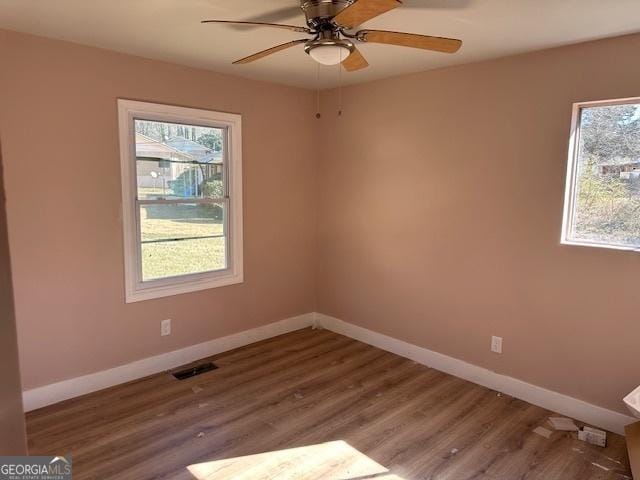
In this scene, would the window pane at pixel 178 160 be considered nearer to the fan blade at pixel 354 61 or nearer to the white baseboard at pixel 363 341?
the white baseboard at pixel 363 341

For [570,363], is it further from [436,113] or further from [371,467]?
[436,113]

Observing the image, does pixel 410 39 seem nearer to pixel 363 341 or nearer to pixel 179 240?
pixel 179 240

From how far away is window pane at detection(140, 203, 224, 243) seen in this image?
3225 millimetres

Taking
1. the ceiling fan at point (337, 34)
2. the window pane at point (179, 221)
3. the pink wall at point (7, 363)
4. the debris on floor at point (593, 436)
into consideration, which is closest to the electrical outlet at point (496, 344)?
the debris on floor at point (593, 436)

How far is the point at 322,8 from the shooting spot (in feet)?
6.00

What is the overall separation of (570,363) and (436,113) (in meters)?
2.01

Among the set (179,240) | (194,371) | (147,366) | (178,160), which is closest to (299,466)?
(194,371)

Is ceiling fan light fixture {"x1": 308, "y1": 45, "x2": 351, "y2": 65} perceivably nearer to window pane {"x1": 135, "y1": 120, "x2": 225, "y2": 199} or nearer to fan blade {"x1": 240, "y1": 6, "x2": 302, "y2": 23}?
fan blade {"x1": 240, "y1": 6, "x2": 302, "y2": 23}

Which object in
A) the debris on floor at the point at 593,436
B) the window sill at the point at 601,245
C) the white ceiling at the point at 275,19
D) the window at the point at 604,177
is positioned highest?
the white ceiling at the point at 275,19

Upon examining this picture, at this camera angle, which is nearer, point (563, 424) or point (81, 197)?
point (563, 424)

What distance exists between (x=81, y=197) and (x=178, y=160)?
0.78 m

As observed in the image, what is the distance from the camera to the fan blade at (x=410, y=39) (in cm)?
188

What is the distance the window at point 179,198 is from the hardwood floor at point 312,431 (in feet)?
2.71

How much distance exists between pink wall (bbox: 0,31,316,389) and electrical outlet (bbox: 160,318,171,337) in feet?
0.12
